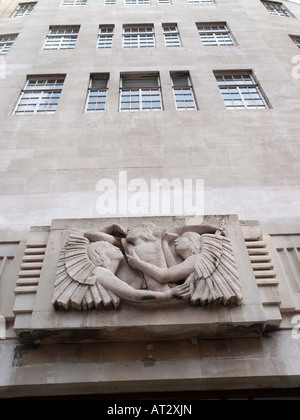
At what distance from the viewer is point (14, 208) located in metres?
8.98

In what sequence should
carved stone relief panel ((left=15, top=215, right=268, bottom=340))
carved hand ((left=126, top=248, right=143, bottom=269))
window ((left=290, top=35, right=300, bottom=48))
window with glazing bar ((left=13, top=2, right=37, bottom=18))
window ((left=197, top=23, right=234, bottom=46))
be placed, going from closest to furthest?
carved stone relief panel ((left=15, top=215, right=268, bottom=340)), carved hand ((left=126, top=248, right=143, bottom=269)), window ((left=197, top=23, right=234, bottom=46)), window ((left=290, top=35, right=300, bottom=48)), window with glazing bar ((left=13, top=2, right=37, bottom=18))

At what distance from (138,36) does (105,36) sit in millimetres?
1852

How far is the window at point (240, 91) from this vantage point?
13.1 metres

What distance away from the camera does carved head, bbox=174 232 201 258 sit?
659 centimetres

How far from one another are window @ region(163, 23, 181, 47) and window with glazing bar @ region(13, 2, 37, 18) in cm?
1028

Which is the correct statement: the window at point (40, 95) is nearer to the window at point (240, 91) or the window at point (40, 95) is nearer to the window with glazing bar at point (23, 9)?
the window at point (240, 91)

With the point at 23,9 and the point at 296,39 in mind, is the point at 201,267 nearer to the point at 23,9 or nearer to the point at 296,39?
the point at 296,39

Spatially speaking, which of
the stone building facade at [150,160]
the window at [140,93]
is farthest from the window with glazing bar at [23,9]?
the window at [140,93]

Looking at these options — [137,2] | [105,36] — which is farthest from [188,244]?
[137,2]

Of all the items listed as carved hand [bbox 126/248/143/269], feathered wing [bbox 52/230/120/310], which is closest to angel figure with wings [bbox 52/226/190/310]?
feathered wing [bbox 52/230/120/310]

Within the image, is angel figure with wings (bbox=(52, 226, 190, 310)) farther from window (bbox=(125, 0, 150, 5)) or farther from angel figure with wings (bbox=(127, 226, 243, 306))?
window (bbox=(125, 0, 150, 5))

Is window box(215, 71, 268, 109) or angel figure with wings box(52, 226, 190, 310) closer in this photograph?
angel figure with wings box(52, 226, 190, 310)

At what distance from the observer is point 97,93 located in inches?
544
